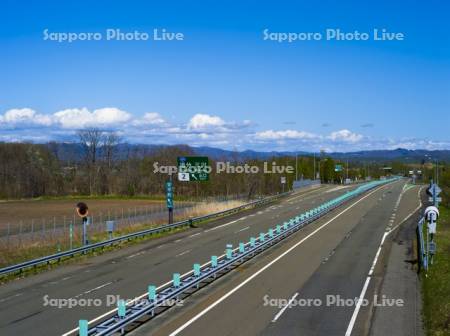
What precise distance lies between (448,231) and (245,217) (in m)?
19.3

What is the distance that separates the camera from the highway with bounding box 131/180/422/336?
632 inches

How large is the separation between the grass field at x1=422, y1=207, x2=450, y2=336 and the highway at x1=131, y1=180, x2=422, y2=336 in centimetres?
81

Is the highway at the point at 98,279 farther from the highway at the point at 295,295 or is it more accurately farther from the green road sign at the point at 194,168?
the green road sign at the point at 194,168

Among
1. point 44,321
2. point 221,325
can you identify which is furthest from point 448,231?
point 44,321

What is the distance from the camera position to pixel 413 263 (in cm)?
2848

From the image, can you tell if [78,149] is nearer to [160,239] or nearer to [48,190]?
[48,190]

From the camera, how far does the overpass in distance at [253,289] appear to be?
16.3m

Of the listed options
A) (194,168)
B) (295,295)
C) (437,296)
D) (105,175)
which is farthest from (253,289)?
(105,175)

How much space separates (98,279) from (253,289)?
6.99m

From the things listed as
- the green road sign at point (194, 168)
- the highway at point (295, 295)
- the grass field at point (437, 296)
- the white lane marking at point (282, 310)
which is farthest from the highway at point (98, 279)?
the grass field at point (437, 296)

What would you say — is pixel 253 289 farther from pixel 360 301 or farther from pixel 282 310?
pixel 360 301

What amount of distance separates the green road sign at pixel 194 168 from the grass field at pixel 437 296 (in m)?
22.0

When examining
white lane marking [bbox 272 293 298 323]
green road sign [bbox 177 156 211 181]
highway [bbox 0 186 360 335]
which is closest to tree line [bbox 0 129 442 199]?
green road sign [bbox 177 156 211 181]

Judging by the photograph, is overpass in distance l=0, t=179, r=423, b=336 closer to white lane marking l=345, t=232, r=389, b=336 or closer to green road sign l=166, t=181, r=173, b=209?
white lane marking l=345, t=232, r=389, b=336
